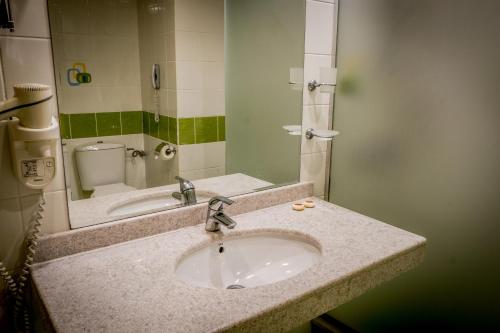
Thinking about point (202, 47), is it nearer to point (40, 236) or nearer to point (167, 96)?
point (167, 96)

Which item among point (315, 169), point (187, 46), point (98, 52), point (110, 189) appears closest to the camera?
point (98, 52)

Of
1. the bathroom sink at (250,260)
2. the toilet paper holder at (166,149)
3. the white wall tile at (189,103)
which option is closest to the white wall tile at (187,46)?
the white wall tile at (189,103)

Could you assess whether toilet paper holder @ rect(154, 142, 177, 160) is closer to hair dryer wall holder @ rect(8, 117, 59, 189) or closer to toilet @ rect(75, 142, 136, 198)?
toilet @ rect(75, 142, 136, 198)

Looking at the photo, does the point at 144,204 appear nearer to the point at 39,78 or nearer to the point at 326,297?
the point at 39,78

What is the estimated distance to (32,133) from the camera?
2.89 feet

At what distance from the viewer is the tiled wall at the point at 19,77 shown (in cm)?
90

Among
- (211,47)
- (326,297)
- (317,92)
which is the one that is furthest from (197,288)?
(317,92)

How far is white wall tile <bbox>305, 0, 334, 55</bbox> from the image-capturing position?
1.50m

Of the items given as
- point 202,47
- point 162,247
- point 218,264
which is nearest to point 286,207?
point 218,264

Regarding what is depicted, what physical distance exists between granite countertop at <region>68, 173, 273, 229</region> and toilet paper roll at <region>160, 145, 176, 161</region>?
10cm

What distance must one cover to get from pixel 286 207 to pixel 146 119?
635 millimetres

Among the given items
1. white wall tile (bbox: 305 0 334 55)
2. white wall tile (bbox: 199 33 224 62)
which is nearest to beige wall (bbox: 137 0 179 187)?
white wall tile (bbox: 199 33 224 62)

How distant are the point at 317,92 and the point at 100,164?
92cm

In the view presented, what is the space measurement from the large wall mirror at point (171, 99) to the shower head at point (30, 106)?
0.13 m
